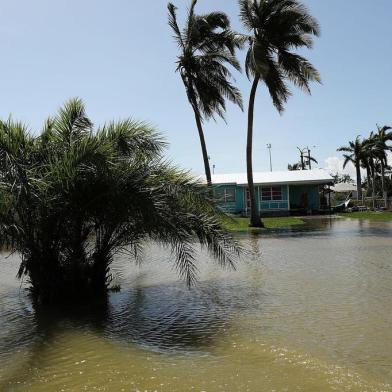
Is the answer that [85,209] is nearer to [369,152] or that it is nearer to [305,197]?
[305,197]

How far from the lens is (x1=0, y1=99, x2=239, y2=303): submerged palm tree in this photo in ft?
24.3

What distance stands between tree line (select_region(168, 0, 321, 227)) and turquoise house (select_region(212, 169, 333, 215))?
35.4ft

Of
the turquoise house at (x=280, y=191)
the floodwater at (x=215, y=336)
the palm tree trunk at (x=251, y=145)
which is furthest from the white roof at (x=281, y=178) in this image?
the floodwater at (x=215, y=336)

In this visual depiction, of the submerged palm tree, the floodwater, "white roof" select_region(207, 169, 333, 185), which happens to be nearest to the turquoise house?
"white roof" select_region(207, 169, 333, 185)

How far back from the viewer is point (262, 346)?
5574 mm

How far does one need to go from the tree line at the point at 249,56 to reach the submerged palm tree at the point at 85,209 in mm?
18369

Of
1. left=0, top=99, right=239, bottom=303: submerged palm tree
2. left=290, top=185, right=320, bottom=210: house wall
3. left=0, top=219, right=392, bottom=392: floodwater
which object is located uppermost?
left=290, top=185, right=320, bottom=210: house wall

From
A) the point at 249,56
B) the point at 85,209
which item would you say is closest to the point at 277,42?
the point at 249,56

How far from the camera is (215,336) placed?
20.0ft

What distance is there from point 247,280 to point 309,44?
20376 millimetres

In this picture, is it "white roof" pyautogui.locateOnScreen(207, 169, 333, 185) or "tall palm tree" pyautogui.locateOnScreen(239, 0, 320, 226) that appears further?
"white roof" pyautogui.locateOnScreen(207, 169, 333, 185)

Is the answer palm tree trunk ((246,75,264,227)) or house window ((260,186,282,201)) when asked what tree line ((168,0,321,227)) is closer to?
palm tree trunk ((246,75,264,227))

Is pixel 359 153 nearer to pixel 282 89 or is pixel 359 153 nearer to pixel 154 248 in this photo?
pixel 282 89

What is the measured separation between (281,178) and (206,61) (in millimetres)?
15114
